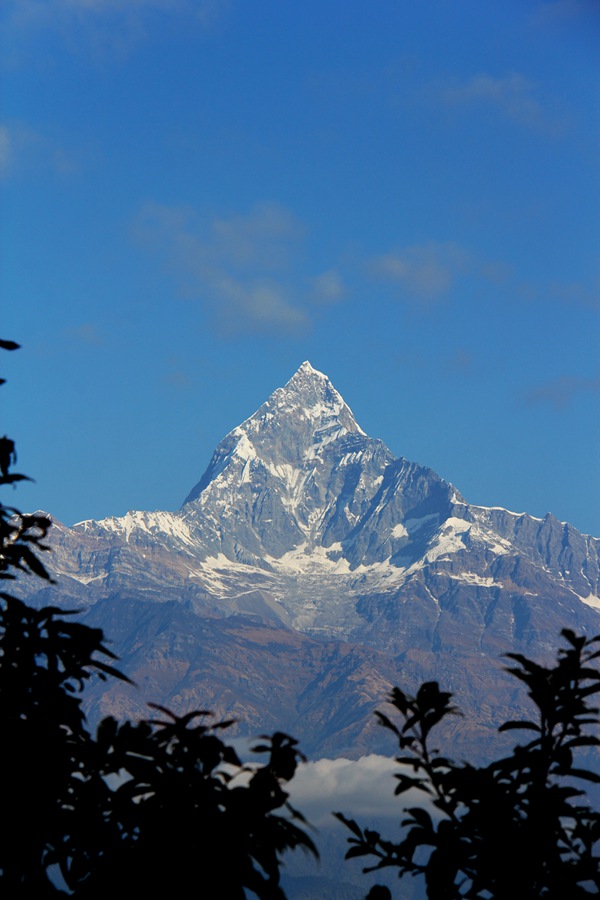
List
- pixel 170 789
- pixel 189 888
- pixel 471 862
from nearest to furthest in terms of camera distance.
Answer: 1. pixel 189 888
2. pixel 170 789
3. pixel 471 862

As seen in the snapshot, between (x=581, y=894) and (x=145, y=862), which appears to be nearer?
(x=145, y=862)

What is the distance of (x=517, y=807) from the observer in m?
6.36

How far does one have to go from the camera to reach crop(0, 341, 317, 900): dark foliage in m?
4.79

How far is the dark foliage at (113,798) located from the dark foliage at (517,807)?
1.22 metres

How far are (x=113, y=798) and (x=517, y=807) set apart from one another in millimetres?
2288

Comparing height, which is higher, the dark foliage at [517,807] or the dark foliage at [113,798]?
the dark foliage at [517,807]

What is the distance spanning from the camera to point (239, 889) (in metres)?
4.76

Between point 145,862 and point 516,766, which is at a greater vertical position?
point 516,766

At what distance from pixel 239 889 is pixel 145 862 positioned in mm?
398

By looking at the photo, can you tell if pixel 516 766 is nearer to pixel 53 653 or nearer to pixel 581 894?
pixel 581 894

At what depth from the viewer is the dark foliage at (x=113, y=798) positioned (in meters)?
4.79

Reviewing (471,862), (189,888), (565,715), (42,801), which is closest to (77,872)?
(42,801)

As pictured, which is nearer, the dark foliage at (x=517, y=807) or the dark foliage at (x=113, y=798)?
the dark foliage at (x=113, y=798)

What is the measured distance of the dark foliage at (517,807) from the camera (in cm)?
589
